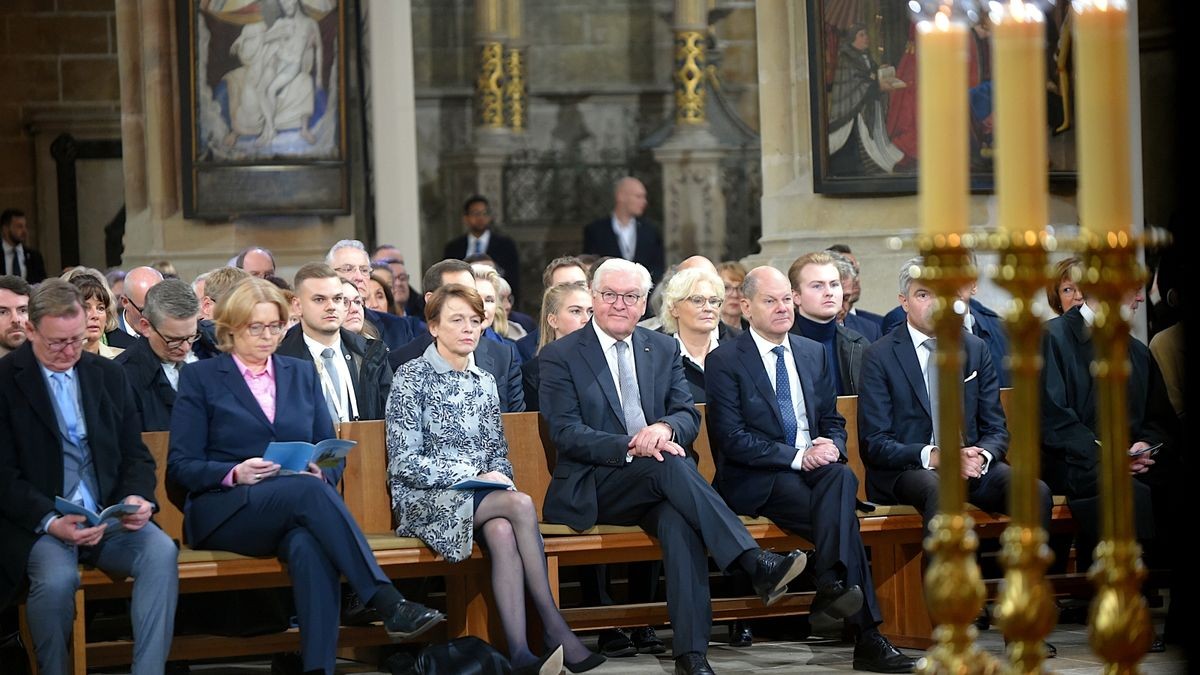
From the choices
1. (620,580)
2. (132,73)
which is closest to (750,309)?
(620,580)

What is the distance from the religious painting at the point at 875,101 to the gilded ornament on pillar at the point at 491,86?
5.42 m

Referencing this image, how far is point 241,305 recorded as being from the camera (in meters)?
5.83

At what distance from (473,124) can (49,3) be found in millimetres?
3711

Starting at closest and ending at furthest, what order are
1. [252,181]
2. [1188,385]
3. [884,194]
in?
[1188,385] < [884,194] < [252,181]

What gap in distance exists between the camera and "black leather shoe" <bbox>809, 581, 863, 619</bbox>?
5.94 m

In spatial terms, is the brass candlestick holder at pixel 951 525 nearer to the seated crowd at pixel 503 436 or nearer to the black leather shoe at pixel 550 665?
the seated crowd at pixel 503 436

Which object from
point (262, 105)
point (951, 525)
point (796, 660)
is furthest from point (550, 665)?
point (262, 105)

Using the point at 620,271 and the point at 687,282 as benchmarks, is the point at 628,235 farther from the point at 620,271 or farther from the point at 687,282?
the point at 620,271

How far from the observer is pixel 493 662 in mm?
5805

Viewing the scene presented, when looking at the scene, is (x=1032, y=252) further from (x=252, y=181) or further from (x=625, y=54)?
(x=625, y=54)

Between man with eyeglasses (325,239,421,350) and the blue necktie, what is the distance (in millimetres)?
1995

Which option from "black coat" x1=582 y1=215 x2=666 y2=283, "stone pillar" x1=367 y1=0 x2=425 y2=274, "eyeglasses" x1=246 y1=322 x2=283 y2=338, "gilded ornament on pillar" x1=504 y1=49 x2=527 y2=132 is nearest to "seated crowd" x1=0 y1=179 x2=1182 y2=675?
"eyeglasses" x1=246 y1=322 x2=283 y2=338

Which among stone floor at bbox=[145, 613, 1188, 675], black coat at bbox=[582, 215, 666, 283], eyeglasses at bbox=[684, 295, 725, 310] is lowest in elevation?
stone floor at bbox=[145, 613, 1188, 675]

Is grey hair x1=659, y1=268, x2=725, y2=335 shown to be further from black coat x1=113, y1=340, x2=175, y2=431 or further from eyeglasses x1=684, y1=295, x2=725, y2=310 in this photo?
black coat x1=113, y1=340, x2=175, y2=431
